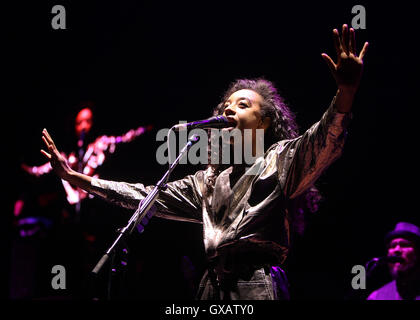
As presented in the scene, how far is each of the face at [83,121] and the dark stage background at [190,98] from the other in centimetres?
34

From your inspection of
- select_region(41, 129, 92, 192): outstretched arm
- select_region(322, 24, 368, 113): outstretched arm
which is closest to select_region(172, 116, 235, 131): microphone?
select_region(41, 129, 92, 192): outstretched arm

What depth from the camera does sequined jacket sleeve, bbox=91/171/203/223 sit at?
2668 millimetres

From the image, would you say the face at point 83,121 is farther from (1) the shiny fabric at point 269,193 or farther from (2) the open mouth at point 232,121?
(1) the shiny fabric at point 269,193

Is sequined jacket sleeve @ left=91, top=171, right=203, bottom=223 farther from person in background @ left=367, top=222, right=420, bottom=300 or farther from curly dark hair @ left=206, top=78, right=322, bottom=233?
person in background @ left=367, top=222, right=420, bottom=300

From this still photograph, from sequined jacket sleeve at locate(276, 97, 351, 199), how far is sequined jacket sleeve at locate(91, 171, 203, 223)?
1.96 feet

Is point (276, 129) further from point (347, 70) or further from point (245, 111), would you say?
point (347, 70)

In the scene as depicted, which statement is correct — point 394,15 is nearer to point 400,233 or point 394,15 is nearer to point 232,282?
point 400,233

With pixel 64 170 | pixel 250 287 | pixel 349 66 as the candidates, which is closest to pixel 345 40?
pixel 349 66

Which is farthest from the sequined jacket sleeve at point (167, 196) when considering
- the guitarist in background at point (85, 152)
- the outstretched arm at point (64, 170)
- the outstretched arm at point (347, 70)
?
Answer: the guitarist in background at point (85, 152)

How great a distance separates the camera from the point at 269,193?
2277 mm

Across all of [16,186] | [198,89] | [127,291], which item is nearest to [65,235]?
[16,186]

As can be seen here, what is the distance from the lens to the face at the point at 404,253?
4.07 m

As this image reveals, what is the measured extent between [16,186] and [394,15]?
5.08m
